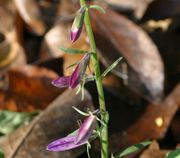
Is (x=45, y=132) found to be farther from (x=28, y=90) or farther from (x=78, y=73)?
(x=78, y=73)

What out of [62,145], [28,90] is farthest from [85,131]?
[28,90]

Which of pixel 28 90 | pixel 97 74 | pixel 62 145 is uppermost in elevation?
pixel 97 74

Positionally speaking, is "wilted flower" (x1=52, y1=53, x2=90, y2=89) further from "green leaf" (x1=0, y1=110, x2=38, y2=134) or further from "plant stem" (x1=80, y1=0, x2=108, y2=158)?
"green leaf" (x1=0, y1=110, x2=38, y2=134)

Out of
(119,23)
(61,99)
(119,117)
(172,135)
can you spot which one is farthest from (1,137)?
(119,23)

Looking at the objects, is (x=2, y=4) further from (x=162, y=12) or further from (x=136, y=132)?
(x=136, y=132)

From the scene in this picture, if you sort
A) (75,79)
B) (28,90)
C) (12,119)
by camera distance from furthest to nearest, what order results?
1. (28,90)
2. (12,119)
3. (75,79)

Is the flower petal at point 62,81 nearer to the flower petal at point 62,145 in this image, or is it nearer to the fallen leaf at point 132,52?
the flower petal at point 62,145

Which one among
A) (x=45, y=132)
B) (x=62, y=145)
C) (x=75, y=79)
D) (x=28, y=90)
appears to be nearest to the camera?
(x=75, y=79)

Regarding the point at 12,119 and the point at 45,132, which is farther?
the point at 12,119
